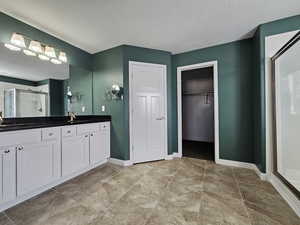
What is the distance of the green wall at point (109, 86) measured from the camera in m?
2.76

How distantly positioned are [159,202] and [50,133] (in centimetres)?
164

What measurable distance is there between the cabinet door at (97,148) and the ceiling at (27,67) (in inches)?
50.5

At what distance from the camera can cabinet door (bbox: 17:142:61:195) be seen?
1.54m

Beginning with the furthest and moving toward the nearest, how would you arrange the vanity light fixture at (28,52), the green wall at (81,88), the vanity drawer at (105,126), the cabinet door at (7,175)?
Result: the green wall at (81,88) → the vanity drawer at (105,126) → the vanity light fixture at (28,52) → the cabinet door at (7,175)

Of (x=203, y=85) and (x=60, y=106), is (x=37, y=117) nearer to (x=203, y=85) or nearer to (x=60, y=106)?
(x=60, y=106)

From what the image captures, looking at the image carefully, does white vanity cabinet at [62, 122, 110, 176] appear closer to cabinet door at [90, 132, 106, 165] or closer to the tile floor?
cabinet door at [90, 132, 106, 165]

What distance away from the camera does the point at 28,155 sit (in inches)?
63.3

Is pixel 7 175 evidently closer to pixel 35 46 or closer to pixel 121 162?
pixel 121 162

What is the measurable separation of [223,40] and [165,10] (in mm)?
1415

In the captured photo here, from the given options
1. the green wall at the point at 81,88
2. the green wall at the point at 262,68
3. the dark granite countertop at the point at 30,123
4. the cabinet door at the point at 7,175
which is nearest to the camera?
the cabinet door at the point at 7,175

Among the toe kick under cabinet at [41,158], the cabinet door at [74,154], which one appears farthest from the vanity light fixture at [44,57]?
the cabinet door at [74,154]

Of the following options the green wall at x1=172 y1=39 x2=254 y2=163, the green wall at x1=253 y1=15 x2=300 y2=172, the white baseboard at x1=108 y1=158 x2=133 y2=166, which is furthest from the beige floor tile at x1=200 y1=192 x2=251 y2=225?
the white baseboard at x1=108 y1=158 x2=133 y2=166

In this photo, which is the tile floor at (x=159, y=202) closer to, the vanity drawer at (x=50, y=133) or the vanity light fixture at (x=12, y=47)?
the vanity drawer at (x=50, y=133)

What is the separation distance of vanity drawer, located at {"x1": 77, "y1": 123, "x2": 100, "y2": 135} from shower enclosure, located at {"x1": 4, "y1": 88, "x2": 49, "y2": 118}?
0.61 metres
